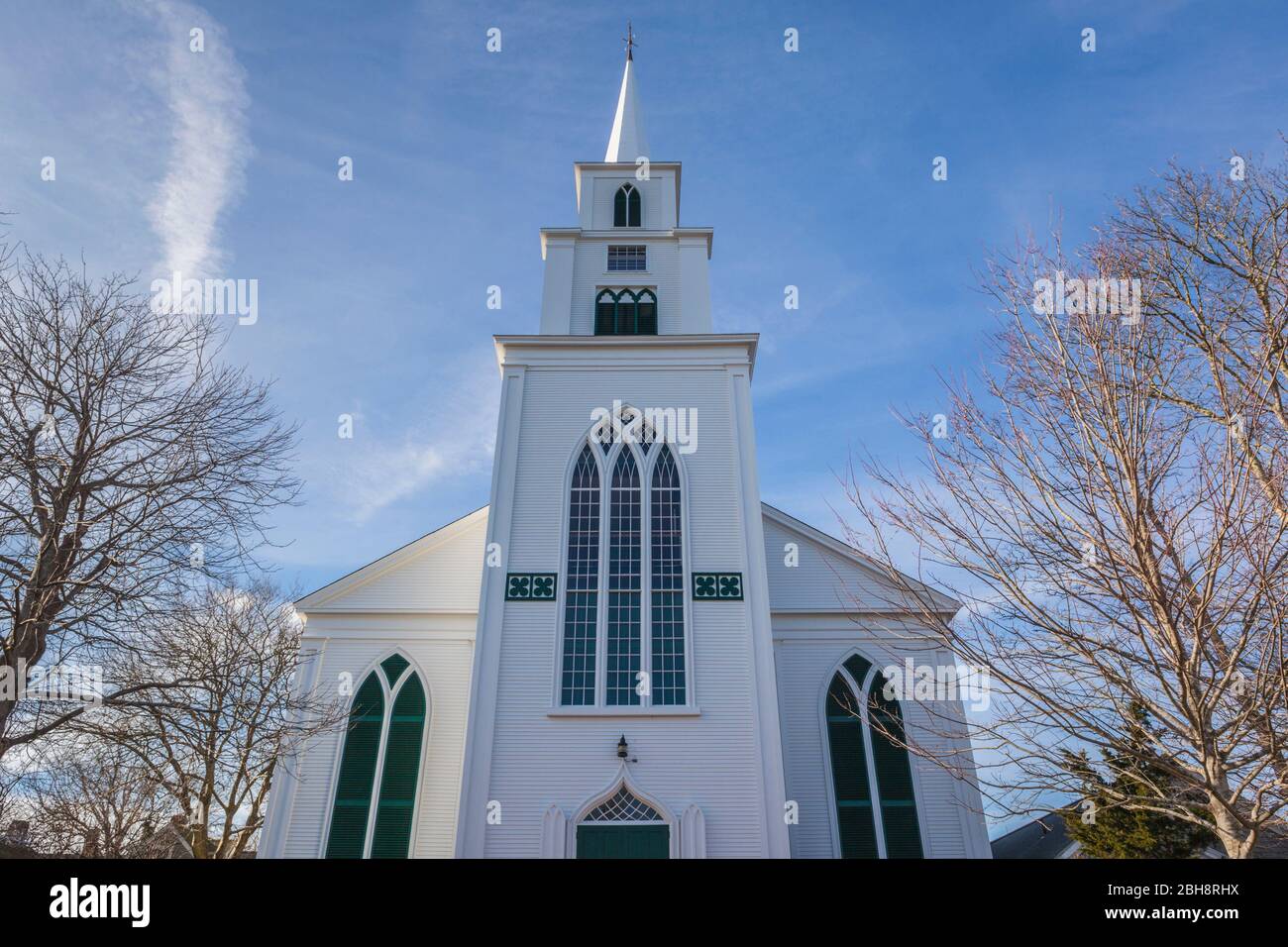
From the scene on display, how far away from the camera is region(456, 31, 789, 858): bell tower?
1416 centimetres

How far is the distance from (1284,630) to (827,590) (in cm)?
1022

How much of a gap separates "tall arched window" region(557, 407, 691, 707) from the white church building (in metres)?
0.04

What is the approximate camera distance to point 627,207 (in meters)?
22.4

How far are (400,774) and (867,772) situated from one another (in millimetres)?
8674

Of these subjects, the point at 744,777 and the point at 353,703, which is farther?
the point at 353,703

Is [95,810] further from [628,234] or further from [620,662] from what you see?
[628,234]

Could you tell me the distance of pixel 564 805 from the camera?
14.2m

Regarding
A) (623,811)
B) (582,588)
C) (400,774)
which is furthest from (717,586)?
(400,774)

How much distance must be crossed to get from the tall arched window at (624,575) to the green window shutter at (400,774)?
10.5 feet

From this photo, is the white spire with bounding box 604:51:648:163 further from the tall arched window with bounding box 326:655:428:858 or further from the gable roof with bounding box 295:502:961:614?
the tall arched window with bounding box 326:655:428:858

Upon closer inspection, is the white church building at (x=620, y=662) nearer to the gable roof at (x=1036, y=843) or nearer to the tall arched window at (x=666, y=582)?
the tall arched window at (x=666, y=582)

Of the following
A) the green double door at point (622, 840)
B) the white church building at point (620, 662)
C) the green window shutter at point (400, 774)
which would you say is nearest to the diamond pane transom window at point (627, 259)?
the white church building at point (620, 662)
